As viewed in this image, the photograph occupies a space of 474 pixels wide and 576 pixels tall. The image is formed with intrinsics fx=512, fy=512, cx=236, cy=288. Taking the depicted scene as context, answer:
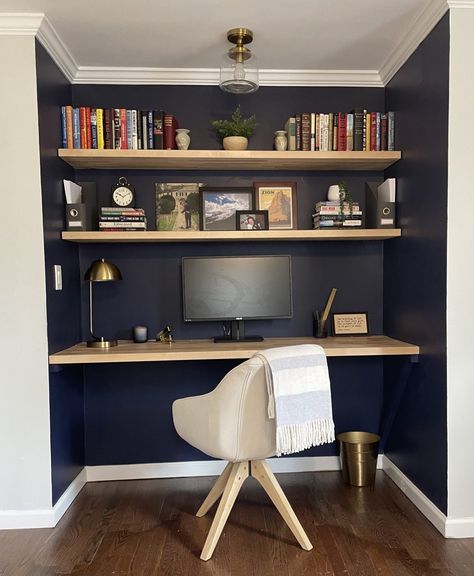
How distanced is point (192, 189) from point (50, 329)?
118 cm

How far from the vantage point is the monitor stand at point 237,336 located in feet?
9.69

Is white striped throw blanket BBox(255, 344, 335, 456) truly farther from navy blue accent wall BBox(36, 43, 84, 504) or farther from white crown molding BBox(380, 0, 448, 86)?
white crown molding BBox(380, 0, 448, 86)

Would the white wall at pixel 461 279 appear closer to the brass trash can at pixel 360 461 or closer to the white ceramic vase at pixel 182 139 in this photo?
the brass trash can at pixel 360 461

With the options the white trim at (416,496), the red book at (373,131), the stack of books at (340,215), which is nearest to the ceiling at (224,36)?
the red book at (373,131)

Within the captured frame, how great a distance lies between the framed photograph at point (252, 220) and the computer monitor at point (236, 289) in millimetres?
183

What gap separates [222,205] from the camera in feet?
10.1

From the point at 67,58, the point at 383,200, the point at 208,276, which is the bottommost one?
the point at 208,276

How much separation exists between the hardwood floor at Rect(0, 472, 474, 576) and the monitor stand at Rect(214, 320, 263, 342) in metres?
0.84

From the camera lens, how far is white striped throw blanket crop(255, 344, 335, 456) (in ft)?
6.71

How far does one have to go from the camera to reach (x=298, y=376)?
2092 mm

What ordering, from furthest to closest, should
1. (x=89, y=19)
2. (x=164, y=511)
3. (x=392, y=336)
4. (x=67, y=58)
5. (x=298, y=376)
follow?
(x=392, y=336) < (x=67, y=58) < (x=164, y=511) < (x=89, y=19) < (x=298, y=376)

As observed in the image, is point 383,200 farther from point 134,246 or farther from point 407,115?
point 134,246

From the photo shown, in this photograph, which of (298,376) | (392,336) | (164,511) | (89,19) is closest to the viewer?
(298,376)

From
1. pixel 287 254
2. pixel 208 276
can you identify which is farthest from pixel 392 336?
pixel 208 276
